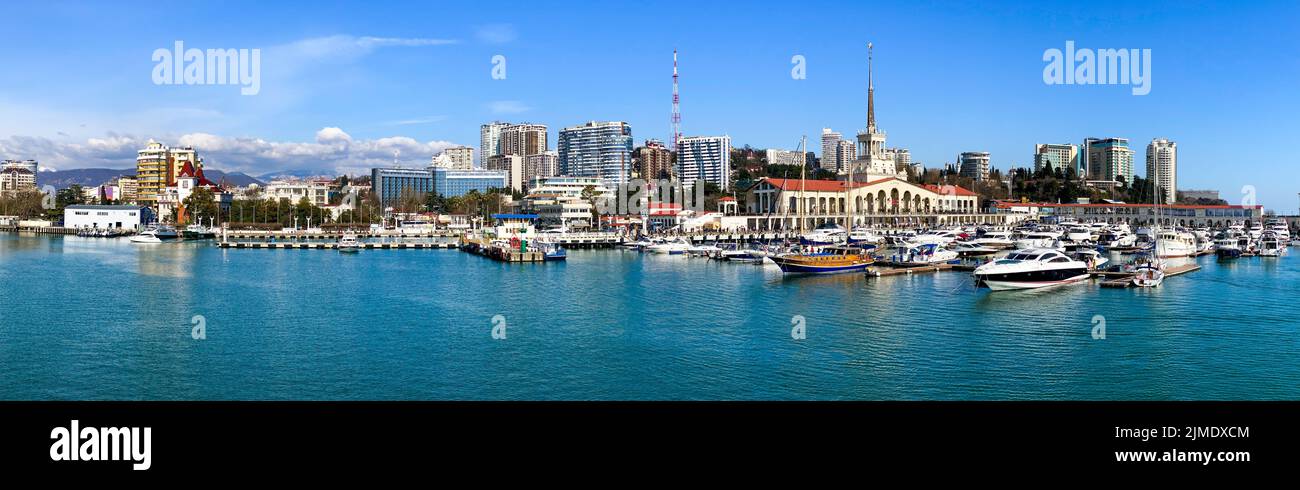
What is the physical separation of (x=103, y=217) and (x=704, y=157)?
49141 mm

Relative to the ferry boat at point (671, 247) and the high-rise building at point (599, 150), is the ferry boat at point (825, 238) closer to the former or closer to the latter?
the ferry boat at point (671, 247)

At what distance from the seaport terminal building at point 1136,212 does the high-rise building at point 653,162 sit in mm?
30246

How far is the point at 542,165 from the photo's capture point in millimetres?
84500

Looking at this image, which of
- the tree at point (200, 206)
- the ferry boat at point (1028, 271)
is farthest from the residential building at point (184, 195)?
the ferry boat at point (1028, 271)

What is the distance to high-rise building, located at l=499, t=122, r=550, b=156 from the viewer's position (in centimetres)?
9125

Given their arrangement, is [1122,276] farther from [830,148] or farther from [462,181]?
[830,148]

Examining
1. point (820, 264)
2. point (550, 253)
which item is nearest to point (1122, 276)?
point (820, 264)

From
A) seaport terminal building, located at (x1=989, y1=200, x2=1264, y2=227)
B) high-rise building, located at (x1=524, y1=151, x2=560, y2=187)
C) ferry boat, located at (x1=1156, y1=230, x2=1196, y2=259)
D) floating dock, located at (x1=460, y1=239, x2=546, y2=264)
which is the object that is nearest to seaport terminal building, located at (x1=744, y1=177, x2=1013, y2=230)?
seaport terminal building, located at (x1=989, y1=200, x2=1264, y2=227)

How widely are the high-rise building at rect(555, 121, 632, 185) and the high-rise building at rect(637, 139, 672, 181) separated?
3.58 ft
